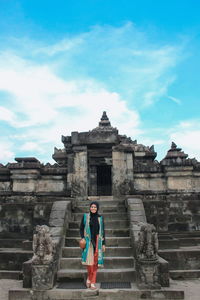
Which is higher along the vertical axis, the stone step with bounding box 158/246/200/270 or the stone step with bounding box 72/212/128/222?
the stone step with bounding box 72/212/128/222

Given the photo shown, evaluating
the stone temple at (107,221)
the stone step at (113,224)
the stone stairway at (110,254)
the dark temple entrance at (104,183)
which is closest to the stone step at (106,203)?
the stone temple at (107,221)

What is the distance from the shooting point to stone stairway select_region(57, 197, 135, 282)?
711 cm

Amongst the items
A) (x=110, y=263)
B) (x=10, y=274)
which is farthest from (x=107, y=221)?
(x=10, y=274)

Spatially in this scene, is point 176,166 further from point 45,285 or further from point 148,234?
point 45,285

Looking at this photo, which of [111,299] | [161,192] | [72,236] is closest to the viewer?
[111,299]

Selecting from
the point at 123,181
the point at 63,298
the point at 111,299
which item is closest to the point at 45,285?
the point at 63,298

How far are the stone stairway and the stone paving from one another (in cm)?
105

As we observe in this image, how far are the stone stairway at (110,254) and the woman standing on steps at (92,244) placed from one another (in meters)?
0.98

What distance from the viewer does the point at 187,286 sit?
7.16m

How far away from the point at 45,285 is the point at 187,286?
3.28 meters

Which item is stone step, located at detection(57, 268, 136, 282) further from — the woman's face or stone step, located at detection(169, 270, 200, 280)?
the woman's face

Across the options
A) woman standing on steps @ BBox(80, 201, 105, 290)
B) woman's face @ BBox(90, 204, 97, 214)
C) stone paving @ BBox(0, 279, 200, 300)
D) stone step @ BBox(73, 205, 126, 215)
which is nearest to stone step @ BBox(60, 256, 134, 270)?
stone paving @ BBox(0, 279, 200, 300)

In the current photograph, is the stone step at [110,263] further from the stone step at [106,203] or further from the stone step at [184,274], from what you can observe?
the stone step at [106,203]

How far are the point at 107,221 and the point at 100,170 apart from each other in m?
8.56
